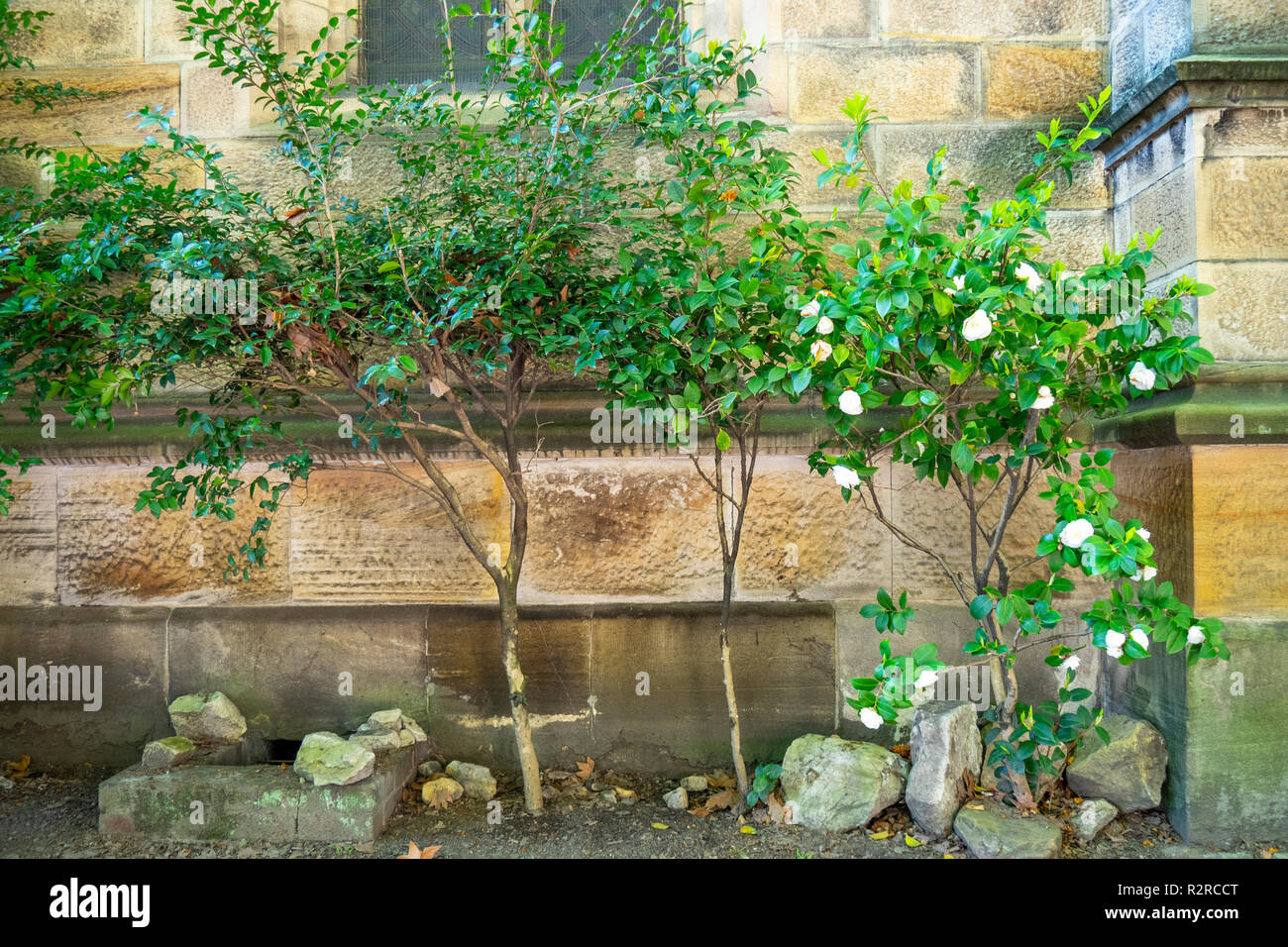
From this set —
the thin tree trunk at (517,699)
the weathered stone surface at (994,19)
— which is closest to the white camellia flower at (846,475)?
the thin tree trunk at (517,699)

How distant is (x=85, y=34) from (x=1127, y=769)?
5.66 m

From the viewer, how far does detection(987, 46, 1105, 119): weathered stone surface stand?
12.7 feet

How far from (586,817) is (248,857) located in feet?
4.13

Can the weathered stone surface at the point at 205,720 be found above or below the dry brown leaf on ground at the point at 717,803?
above

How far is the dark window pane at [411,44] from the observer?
14.1 feet

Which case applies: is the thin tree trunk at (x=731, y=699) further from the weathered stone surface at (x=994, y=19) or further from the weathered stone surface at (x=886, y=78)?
the weathered stone surface at (x=994, y=19)

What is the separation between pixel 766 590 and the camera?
3834 millimetres

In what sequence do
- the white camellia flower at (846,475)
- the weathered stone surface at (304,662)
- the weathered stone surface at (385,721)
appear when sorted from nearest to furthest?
the white camellia flower at (846,475) → the weathered stone surface at (385,721) → the weathered stone surface at (304,662)

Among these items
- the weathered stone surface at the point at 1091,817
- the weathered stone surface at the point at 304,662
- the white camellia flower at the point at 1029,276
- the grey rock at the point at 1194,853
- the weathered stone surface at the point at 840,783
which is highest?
the white camellia flower at the point at 1029,276

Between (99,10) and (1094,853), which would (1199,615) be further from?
(99,10)

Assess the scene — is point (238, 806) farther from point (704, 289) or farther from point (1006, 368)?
point (1006, 368)

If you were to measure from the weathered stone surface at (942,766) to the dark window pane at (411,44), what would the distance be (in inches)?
146

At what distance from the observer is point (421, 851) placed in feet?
10.2

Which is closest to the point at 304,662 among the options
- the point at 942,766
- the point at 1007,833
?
the point at 942,766
